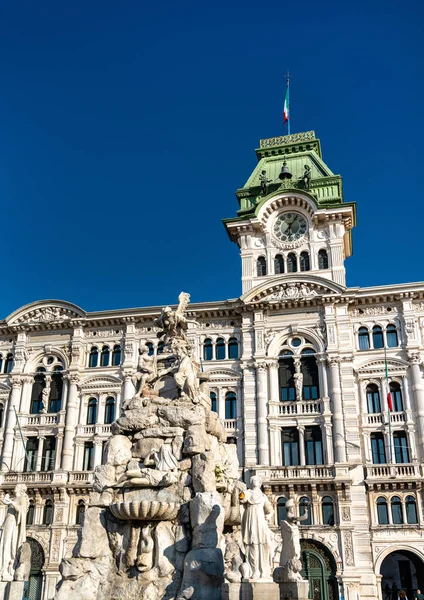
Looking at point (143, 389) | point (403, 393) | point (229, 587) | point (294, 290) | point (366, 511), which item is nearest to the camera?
point (229, 587)

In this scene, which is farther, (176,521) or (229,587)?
(176,521)

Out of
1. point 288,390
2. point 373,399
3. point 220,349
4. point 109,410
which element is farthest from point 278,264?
point 109,410

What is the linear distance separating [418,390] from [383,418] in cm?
266

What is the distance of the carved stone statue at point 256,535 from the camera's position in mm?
14070

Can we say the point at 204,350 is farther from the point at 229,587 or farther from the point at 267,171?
the point at 229,587

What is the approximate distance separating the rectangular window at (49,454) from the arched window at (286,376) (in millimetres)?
15329

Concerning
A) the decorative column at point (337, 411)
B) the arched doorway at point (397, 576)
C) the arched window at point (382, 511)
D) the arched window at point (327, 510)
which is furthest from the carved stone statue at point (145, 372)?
the arched doorway at point (397, 576)

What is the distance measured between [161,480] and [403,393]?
25576 millimetres

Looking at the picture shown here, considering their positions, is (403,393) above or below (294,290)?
below

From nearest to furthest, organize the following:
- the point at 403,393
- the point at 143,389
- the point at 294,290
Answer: the point at 143,389 < the point at 403,393 < the point at 294,290

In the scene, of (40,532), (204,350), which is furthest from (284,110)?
(40,532)

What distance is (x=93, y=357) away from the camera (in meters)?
43.1

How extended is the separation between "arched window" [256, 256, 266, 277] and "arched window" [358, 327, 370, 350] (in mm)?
7771

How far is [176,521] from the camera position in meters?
15.1
